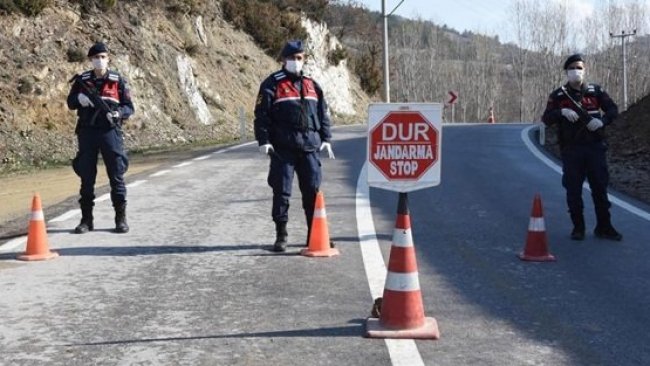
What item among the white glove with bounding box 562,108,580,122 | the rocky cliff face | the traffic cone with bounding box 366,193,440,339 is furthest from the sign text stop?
the rocky cliff face

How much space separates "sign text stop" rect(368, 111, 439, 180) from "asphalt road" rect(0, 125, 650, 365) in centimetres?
101

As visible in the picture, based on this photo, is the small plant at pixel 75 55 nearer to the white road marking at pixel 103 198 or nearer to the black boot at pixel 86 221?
the white road marking at pixel 103 198

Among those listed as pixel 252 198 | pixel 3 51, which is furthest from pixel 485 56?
pixel 252 198

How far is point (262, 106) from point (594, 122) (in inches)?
132

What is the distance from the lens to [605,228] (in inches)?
309

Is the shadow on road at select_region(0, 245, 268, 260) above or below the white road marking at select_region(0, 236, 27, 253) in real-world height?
below

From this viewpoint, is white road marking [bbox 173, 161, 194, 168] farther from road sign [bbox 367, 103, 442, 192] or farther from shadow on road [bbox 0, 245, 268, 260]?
road sign [bbox 367, 103, 442, 192]

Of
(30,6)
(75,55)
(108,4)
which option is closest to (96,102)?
(75,55)

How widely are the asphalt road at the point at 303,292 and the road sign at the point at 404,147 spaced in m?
0.94

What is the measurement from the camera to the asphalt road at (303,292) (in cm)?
450

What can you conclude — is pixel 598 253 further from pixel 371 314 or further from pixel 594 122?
pixel 371 314

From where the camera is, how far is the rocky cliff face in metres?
20.8

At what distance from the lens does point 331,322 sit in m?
5.01

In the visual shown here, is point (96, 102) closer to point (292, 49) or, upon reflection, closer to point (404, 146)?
point (292, 49)
